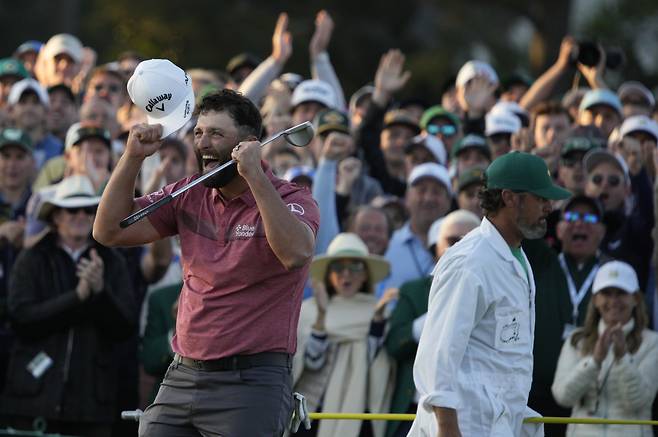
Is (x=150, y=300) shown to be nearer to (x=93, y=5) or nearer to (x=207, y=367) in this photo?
(x=207, y=367)

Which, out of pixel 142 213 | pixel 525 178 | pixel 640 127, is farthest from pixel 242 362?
pixel 640 127

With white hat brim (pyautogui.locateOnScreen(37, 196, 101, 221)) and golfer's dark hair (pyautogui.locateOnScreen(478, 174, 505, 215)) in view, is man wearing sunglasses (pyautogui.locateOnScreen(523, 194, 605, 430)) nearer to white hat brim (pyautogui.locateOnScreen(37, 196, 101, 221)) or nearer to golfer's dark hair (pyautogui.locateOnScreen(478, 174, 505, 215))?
golfer's dark hair (pyautogui.locateOnScreen(478, 174, 505, 215))

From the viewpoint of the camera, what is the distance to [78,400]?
1163 cm

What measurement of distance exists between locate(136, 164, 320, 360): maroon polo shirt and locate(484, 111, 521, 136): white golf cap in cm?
656

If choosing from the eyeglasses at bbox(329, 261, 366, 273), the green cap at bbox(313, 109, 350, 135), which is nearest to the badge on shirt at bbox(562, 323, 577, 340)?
the eyeglasses at bbox(329, 261, 366, 273)

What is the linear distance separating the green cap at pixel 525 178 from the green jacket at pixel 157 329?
175 inches

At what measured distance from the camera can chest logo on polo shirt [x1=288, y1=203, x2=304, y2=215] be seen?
301 inches

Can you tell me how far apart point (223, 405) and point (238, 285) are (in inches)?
22.4

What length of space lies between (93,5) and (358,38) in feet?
22.1

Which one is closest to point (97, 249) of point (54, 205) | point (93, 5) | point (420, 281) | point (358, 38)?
point (54, 205)

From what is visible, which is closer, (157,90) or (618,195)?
(157,90)

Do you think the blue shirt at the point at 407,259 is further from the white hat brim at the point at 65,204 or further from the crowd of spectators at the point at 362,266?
the white hat brim at the point at 65,204

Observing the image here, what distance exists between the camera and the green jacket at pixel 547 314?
11.3 metres

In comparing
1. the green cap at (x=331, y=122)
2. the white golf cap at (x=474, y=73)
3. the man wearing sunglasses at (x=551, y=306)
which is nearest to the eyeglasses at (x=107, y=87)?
the green cap at (x=331, y=122)
